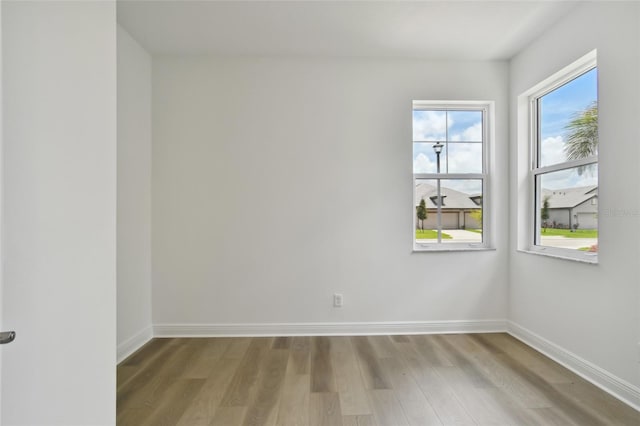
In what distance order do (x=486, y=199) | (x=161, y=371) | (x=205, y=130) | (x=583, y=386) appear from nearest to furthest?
(x=583, y=386), (x=161, y=371), (x=205, y=130), (x=486, y=199)

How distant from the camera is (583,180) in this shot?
223cm

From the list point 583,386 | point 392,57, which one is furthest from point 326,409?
point 392,57

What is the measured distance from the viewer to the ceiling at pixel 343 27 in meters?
2.19

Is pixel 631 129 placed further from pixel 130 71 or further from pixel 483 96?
pixel 130 71

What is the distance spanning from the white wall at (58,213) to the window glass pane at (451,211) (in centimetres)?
267

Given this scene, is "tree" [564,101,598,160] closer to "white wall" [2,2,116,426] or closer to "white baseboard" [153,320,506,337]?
"white baseboard" [153,320,506,337]

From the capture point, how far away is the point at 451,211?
A: 3.05 metres

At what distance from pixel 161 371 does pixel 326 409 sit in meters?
1.33

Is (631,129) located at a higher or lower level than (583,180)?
higher

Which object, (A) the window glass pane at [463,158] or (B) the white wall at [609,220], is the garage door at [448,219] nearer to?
(A) the window glass pane at [463,158]

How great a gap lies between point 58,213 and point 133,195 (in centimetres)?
172

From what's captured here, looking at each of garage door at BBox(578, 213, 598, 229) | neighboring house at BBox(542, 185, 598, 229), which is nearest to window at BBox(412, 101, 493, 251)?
neighboring house at BBox(542, 185, 598, 229)

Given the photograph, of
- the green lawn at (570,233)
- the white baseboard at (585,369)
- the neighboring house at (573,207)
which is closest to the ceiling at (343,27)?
the neighboring house at (573,207)

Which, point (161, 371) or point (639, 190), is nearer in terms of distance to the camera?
point (639, 190)
